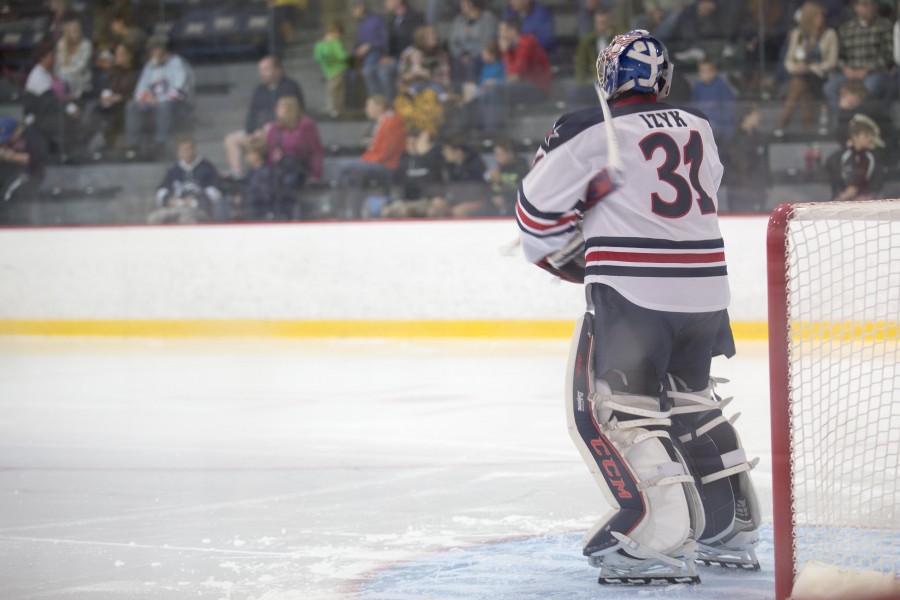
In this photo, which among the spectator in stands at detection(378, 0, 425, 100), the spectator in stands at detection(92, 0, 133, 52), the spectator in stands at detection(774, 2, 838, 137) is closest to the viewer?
the spectator in stands at detection(774, 2, 838, 137)

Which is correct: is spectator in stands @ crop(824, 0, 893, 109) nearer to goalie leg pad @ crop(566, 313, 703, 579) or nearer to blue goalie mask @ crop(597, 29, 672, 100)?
blue goalie mask @ crop(597, 29, 672, 100)

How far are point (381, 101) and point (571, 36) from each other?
1374mm

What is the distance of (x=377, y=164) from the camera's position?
8.19m

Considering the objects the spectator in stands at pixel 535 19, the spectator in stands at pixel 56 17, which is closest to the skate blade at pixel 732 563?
the spectator in stands at pixel 535 19

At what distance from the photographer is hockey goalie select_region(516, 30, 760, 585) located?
8.14 ft

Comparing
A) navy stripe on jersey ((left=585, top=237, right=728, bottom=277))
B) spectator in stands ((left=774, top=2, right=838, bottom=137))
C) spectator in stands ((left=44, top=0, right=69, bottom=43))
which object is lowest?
navy stripe on jersey ((left=585, top=237, right=728, bottom=277))

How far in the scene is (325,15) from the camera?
8805 millimetres

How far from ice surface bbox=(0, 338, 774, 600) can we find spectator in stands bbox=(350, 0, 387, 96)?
8.60 feet

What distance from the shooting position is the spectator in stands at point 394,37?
8.46 metres

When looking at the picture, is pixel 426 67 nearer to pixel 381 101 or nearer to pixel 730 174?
pixel 381 101

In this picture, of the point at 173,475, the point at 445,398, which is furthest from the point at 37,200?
the point at 173,475

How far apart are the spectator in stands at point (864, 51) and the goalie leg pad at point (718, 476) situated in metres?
5.25

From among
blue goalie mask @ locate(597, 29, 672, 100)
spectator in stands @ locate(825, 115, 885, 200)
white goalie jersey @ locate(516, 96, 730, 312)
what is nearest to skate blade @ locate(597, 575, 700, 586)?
white goalie jersey @ locate(516, 96, 730, 312)

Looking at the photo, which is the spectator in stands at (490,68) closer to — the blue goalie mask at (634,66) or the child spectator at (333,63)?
the child spectator at (333,63)
